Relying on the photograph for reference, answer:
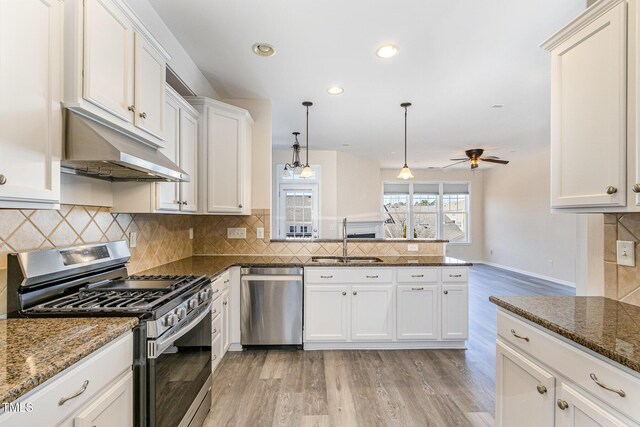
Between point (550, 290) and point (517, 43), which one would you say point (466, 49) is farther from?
point (550, 290)

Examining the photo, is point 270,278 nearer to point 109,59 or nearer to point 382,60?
point 109,59

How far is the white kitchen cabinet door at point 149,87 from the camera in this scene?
169 centimetres

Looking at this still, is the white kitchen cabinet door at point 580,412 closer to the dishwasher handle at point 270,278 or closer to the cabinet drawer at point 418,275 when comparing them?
the cabinet drawer at point 418,275

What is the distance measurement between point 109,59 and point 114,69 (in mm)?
47

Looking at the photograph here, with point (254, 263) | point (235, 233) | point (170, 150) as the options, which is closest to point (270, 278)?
point (254, 263)

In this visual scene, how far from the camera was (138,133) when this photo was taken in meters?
1.69

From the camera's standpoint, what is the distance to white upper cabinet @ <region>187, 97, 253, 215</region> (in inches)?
115

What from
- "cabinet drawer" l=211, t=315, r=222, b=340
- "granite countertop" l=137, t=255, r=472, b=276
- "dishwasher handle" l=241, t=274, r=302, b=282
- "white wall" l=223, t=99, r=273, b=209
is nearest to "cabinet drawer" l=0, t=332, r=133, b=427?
"granite countertop" l=137, t=255, r=472, b=276

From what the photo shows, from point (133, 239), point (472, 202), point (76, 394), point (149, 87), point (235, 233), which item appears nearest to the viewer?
point (76, 394)

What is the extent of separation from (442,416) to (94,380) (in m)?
2.06

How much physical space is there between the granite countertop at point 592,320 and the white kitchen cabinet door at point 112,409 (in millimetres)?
1726

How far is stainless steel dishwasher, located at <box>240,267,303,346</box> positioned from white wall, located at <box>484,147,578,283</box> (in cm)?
549

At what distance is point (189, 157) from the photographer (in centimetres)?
273

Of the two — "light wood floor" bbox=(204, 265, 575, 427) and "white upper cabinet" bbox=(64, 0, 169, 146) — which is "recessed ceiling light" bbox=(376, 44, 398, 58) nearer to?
"white upper cabinet" bbox=(64, 0, 169, 146)
